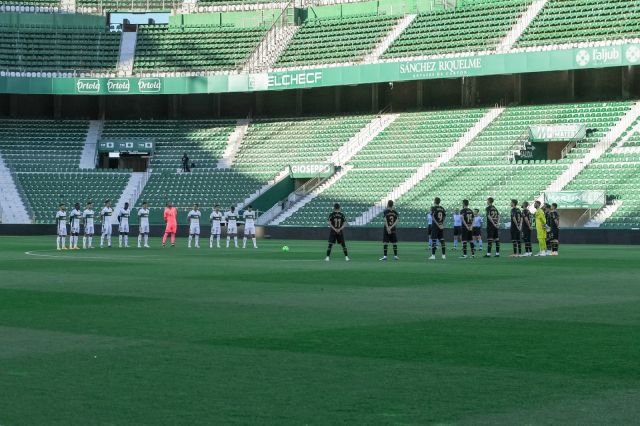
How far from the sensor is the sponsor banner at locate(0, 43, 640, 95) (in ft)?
194

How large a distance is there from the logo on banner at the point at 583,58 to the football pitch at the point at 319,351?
37.6m

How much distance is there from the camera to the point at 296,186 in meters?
66.8

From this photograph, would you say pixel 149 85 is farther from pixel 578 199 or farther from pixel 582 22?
pixel 578 199

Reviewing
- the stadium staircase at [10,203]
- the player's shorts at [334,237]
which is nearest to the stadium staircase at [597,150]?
the player's shorts at [334,237]

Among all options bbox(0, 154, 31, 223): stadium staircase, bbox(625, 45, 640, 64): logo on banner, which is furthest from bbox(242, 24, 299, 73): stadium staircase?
bbox(625, 45, 640, 64): logo on banner

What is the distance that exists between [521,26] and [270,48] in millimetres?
18052

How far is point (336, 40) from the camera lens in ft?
237

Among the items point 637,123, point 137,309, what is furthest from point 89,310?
point 637,123

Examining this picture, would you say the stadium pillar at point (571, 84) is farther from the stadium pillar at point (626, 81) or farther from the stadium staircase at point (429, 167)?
the stadium staircase at point (429, 167)

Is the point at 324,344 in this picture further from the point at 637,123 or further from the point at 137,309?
the point at 637,123

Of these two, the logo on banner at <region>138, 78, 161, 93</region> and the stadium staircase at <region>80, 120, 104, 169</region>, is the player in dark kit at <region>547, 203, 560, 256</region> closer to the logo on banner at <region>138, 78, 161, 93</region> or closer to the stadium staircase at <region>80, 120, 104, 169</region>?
the logo on banner at <region>138, 78, 161, 93</region>

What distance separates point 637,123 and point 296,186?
67.1 ft

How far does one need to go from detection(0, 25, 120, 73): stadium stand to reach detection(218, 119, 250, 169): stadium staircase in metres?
9.40

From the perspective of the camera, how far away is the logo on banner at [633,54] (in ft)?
187
